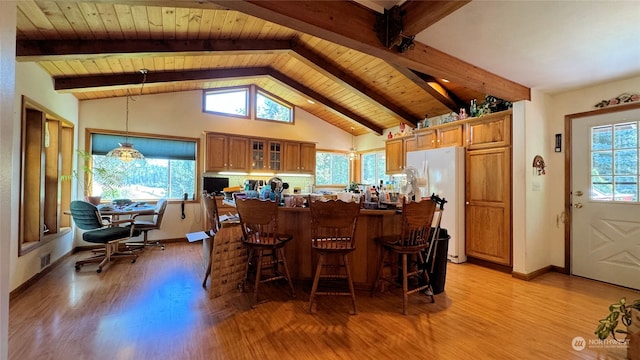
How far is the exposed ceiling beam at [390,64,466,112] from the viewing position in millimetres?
4173

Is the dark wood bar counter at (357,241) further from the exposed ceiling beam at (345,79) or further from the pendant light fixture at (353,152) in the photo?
the pendant light fixture at (353,152)

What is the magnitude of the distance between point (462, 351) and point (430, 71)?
244 centimetres

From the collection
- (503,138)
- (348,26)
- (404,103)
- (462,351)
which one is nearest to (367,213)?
(462,351)

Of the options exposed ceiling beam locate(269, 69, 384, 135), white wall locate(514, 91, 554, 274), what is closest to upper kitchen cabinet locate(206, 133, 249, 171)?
exposed ceiling beam locate(269, 69, 384, 135)

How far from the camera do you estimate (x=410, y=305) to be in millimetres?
2637

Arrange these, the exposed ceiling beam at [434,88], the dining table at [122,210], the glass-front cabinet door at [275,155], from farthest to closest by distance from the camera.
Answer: the glass-front cabinet door at [275,155]
the exposed ceiling beam at [434,88]
the dining table at [122,210]

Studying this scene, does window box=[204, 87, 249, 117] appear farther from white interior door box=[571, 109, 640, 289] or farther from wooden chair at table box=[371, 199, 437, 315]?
white interior door box=[571, 109, 640, 289]

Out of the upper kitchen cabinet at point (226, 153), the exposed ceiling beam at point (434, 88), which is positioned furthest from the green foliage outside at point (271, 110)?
the exposed ceiling beam at point (434, 88)

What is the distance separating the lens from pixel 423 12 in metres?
1.96

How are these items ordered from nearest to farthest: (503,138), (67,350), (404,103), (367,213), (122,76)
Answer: (67,350)
(367,213)
(503,138)
(122,76)
(404,103)

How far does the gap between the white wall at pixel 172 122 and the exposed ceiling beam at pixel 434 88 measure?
133 inches

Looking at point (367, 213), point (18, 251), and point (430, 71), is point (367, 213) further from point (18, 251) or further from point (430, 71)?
point (18, 251)

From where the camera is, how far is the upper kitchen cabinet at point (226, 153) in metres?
5.52

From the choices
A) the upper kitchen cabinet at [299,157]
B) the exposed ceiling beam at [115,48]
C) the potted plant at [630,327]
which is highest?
the exposed ceiling beam at [115,48]
